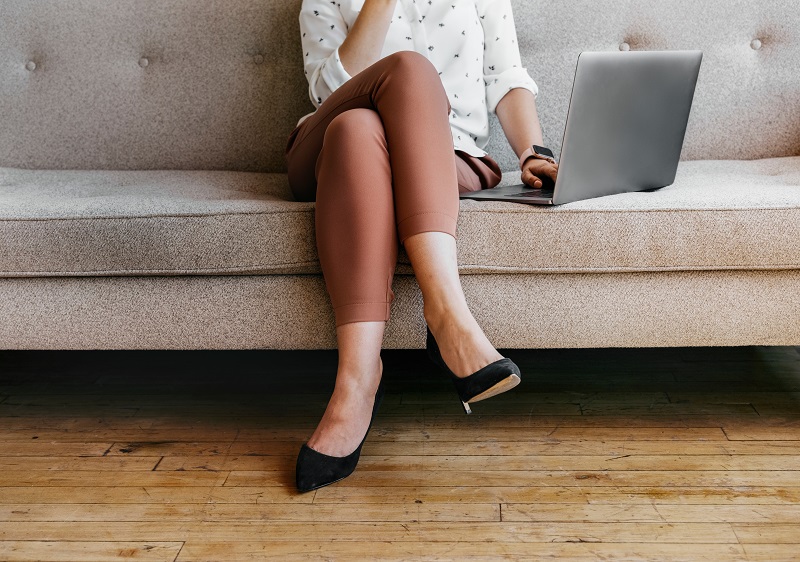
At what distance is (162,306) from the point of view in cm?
126

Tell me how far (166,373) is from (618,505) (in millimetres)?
1019

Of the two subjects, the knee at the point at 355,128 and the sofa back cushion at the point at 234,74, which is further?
the sofa back cushion at the point at 234,74

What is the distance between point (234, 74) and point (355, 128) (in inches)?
29.6

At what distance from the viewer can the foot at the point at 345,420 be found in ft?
3.70

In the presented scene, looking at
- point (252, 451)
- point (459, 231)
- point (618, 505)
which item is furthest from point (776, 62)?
point (252, 451)

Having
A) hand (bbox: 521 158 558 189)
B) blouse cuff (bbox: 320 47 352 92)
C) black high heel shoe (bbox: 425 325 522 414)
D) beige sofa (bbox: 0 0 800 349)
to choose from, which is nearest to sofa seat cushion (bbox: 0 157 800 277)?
beige sofa (bbox: 0 0 800 349)

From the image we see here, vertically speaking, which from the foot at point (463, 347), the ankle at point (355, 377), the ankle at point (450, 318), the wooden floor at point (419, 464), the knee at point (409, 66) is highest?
the knee at point (409, 66)

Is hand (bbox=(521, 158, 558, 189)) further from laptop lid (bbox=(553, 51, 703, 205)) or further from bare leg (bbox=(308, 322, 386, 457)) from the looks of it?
bare leg (bbox=(308, 322, 386, 457))

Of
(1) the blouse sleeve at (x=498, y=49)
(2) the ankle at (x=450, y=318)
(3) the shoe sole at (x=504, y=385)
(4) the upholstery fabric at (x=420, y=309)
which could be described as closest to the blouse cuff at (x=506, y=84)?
(1) the blouse sleeve at (x=498, y=49)

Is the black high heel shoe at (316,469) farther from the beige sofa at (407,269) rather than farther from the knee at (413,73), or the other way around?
the knee at (413,73)

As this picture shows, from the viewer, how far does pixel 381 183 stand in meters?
1.15

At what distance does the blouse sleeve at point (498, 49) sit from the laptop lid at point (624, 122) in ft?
1.05

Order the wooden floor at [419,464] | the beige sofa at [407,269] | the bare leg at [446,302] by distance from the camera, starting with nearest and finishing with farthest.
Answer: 1. the wooden floor at [419,464]
2. the bare leg at [446,302]
3. the beige sofa at [407,269]

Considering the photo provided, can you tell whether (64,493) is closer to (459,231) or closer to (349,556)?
(349,556)
